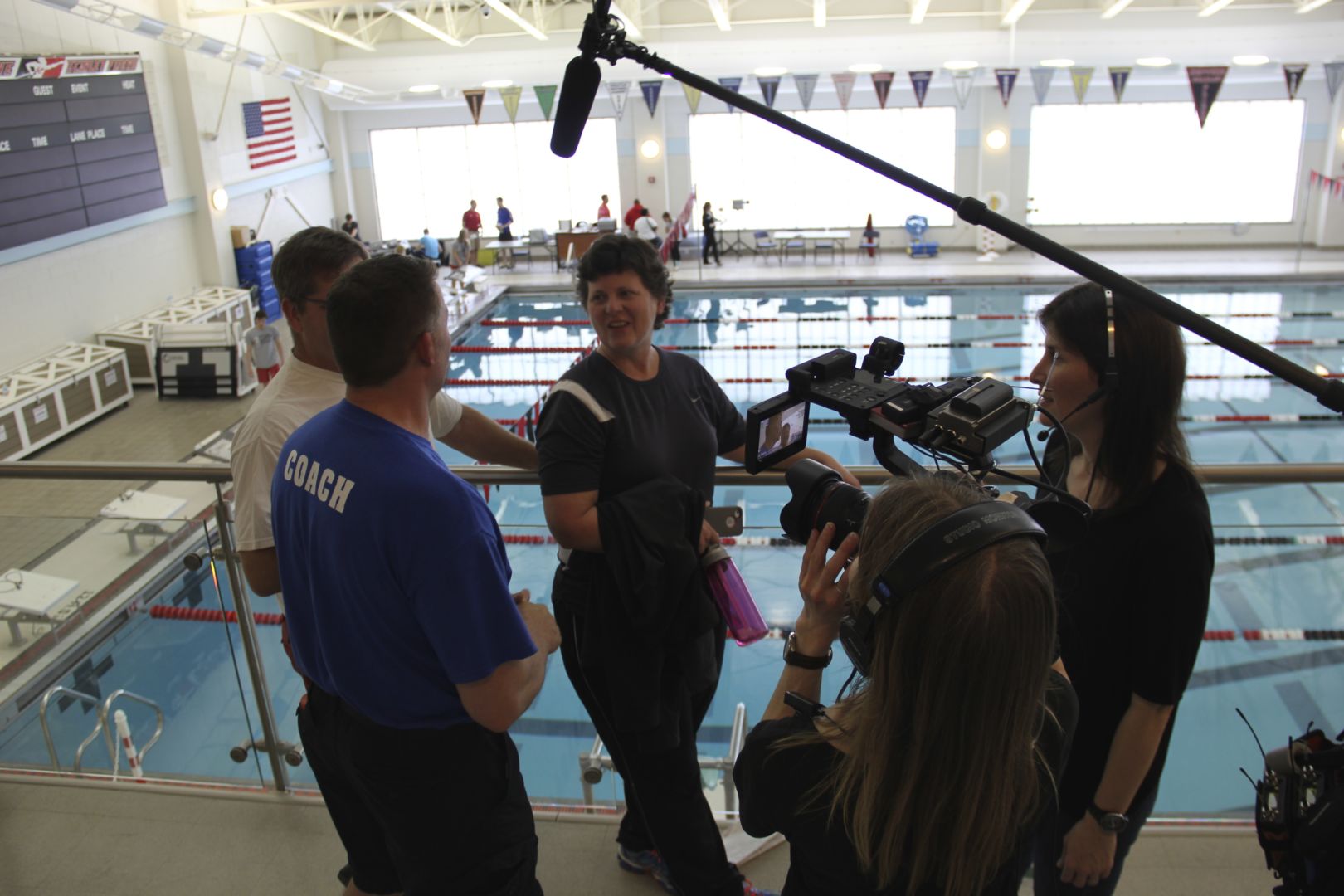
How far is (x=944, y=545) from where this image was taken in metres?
0.92

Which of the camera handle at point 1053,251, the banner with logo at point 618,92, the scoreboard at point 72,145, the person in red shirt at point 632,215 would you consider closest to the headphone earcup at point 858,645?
the camera handle at point 1053,251

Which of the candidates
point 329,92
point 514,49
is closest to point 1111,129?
point 514,49

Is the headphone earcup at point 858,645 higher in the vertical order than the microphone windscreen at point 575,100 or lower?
lower

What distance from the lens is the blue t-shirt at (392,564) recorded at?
122 centimetres

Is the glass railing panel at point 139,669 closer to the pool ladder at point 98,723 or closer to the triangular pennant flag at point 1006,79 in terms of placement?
the pool ladder at point 98,723

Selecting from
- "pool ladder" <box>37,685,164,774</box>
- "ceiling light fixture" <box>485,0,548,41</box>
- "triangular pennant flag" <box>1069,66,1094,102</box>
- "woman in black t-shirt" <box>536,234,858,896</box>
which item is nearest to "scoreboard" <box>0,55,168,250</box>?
"ceiling light fixture" <box>485,0,548,41</box>

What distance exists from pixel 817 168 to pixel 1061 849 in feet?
58.0

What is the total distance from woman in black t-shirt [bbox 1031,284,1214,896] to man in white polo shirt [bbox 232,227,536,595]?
1102mm

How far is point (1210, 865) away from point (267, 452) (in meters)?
1.91

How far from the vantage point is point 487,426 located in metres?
1.98

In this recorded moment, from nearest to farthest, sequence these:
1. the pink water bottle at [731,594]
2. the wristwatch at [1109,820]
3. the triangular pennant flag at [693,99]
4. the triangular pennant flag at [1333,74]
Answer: the wristwatch at [1109,820], the pink water bottle at [731,594], the triangular pennant flag at [1333,74], the triangular pennant flag at [693,99]

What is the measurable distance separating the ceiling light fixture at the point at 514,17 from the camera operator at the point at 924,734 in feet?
38.7

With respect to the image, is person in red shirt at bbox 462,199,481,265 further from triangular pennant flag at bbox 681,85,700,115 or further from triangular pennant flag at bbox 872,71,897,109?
triangular pennant flag at bbox 872,71,897,109

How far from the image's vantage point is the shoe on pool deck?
6.42ft
